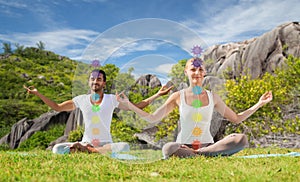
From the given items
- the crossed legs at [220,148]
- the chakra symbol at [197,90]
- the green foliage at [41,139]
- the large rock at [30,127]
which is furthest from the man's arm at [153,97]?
the large rock at [30,127]

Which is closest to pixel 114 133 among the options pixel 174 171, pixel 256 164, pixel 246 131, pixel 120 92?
pixel 120 92

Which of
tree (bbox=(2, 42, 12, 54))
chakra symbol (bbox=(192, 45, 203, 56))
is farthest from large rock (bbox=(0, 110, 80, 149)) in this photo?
tree (bbox=(2, 42, 12, 54))

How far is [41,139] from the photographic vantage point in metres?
14.3

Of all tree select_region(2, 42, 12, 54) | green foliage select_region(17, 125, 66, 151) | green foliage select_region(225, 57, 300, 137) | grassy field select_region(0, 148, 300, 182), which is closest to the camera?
grassy field select_region(0, 148, 300, 182)

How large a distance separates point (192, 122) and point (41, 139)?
459 inches

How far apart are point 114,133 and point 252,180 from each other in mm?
1707

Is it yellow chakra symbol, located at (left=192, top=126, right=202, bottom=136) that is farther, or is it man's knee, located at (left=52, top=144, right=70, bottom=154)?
man's knee, located at (left=52, top=144, right=70, bottom=154)

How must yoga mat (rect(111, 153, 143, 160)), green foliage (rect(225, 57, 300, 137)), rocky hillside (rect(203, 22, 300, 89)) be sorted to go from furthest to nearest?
rocky hillside (rect(203, 22, 300, 89)) < green foliage (rect(225, 57, 300, 137)) < yoga mat (rect(111, 153, 143, 160))

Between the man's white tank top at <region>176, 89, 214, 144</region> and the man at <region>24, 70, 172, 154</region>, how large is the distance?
1.25ft

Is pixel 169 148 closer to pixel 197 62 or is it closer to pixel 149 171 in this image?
pixel 149 171

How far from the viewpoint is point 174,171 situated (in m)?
3.29

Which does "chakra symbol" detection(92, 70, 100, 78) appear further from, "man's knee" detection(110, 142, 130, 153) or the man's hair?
"man's knee" detection(110, 142, 130, 153)

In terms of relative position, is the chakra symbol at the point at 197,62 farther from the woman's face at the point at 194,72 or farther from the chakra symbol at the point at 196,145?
the chakra symbol at the point at 196,145

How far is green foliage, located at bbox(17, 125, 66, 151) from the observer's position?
1403 centimetres
